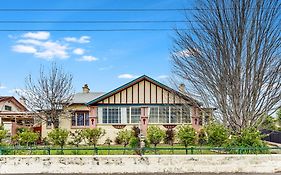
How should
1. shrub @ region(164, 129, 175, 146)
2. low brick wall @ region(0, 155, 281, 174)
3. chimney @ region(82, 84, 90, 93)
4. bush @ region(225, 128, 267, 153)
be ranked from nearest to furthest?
low brick wall @ region(0, 155, 281, 174), bush @ region(225, 128, 267, 153), shrub @ region(164, 129, 175, 146), chimney @ region(82, 84, 90, 93)

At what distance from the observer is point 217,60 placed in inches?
578

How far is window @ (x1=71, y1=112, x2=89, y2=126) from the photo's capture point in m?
27.6

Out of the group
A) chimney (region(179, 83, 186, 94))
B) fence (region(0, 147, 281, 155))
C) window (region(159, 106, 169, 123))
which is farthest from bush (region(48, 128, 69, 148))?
window (region(159, 106, 169, 123))

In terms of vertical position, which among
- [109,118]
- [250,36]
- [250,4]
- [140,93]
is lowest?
[109,118]

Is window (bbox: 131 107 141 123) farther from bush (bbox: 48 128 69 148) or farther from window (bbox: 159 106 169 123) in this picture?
bush (bbox: 48 128 69 148)

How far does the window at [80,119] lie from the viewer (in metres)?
27.6

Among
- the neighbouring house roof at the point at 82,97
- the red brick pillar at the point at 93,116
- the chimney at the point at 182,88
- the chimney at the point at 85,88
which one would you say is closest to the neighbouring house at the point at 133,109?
the red brick pillar at the point at 93,116

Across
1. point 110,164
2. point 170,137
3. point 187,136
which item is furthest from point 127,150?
point 170,137

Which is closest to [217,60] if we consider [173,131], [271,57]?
[271,57]

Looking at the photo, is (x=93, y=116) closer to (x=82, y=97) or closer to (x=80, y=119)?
(x=80, y=119)

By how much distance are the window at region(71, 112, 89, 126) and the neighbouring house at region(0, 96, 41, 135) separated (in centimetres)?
378

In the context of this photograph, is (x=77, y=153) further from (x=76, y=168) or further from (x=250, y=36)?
(x=250, y=36)

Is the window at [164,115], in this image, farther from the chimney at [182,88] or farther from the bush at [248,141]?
the bush at [248,141]

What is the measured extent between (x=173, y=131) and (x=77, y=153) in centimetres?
1369
